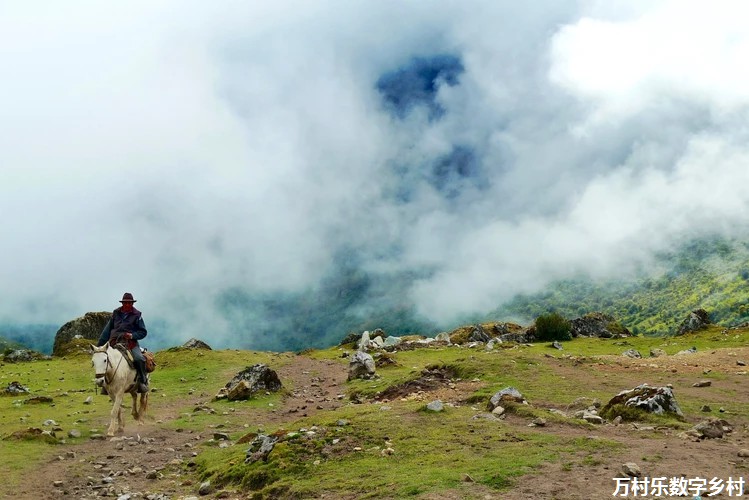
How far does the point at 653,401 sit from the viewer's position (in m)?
18.5

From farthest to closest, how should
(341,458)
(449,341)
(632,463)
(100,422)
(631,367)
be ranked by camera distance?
(449,341) → (631,367) → (100,422) → (341,458) → (632,463)

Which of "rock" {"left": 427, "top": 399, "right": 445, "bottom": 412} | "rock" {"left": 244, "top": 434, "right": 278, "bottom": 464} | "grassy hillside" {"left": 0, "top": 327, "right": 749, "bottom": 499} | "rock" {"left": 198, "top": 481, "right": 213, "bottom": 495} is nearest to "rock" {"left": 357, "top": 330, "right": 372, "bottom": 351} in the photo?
"grassy hillside" {"left": 0, "top": 327, "right": 749, "bottom": 499}

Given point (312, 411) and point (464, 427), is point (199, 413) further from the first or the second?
point (464, 427)

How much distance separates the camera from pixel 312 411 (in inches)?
1107

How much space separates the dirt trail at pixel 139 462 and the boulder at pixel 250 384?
1704mm

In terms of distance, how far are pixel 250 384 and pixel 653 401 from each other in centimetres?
2171

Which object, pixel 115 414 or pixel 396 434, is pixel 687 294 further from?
pixel 115 414

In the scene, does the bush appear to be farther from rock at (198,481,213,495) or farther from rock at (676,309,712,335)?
rock at (198,481,213,495)

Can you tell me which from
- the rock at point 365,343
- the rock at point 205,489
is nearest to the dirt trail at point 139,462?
the rock at point 205,489

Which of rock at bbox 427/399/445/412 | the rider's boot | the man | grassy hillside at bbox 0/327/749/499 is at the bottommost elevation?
grassy hillside at bbox 0/327/749/499

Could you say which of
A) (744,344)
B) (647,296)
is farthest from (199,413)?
(647,296)

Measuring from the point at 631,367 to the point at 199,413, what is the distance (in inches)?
880

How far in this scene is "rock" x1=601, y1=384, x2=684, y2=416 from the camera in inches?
727

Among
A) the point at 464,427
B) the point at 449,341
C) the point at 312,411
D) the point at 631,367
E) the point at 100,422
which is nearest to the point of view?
the point at 464,427
